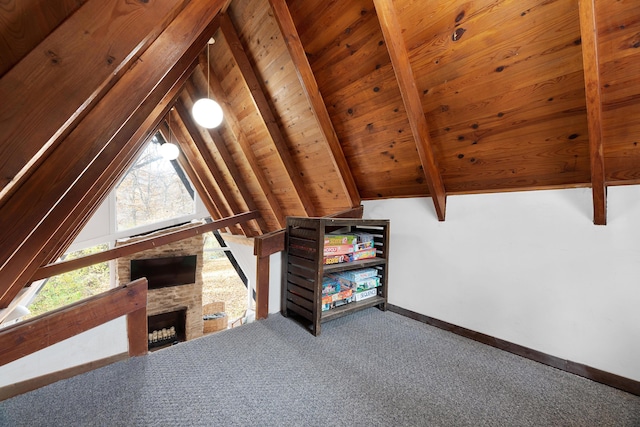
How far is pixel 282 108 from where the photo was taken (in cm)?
272

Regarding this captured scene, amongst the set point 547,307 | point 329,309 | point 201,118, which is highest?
point 201,118

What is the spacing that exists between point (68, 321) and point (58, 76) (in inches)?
→ 54.2

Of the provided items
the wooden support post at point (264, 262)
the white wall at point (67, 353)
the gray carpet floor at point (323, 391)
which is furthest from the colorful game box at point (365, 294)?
the white wall at point (67, 353)

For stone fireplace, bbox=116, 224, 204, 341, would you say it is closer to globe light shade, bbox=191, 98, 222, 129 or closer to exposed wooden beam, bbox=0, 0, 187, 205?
globe light shade, bbox=191, 98, 222, 129

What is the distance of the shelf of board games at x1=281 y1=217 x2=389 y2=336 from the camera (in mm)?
2076

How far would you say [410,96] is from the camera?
177 centimetres

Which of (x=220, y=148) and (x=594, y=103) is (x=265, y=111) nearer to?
(x=220, y=148)

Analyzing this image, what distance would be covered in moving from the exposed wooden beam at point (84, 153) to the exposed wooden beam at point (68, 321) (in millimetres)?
330

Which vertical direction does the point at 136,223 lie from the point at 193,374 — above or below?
above

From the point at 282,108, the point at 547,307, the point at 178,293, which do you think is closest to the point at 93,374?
the point at 282,108

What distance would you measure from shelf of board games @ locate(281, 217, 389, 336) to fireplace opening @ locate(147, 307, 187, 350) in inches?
186

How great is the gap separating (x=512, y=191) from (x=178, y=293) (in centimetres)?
625

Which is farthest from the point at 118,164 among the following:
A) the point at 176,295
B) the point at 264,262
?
the point at 176,295

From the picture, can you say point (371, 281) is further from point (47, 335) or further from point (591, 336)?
point (47, 335)
